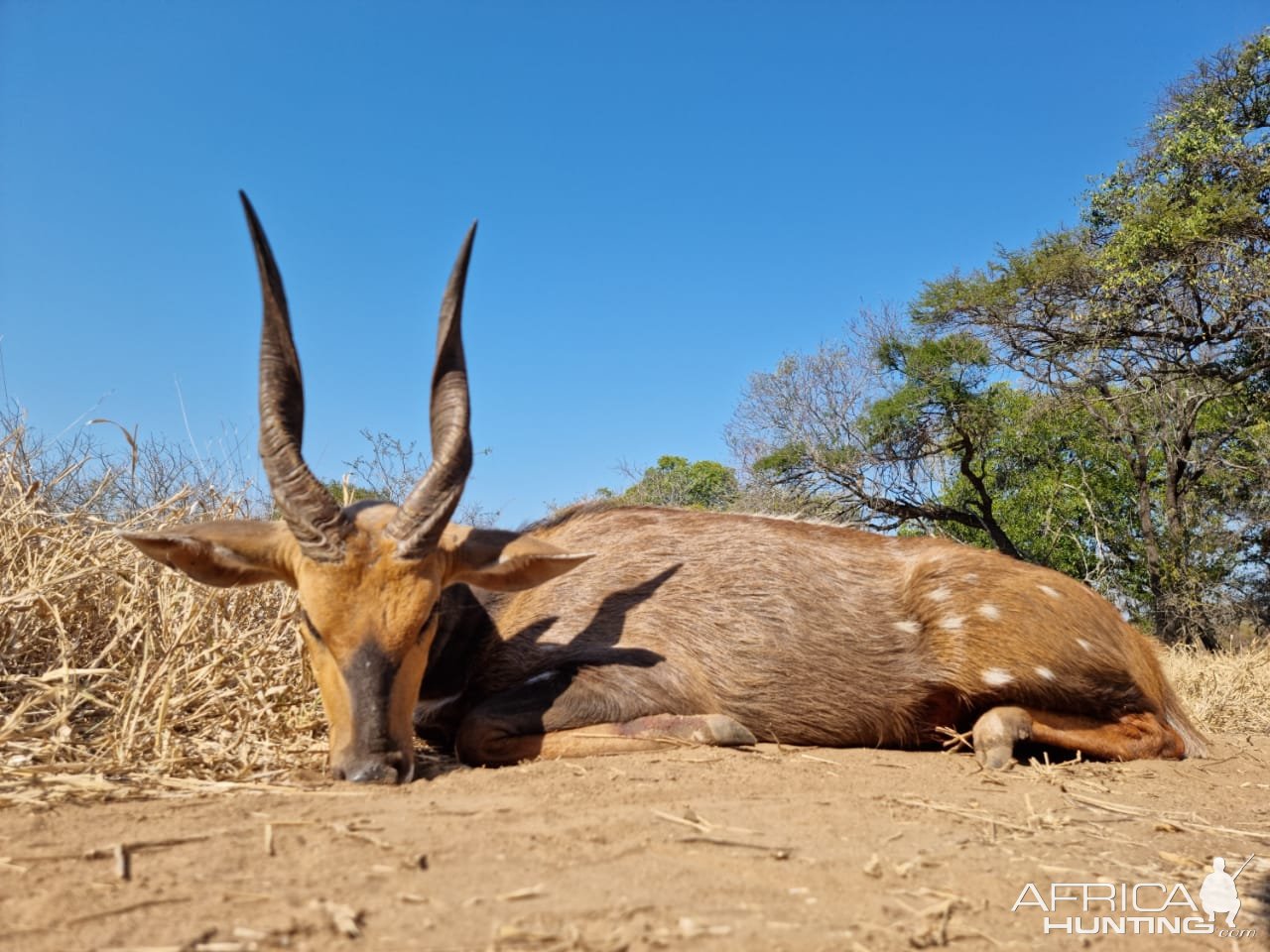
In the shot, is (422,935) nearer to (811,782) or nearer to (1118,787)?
(811,782)

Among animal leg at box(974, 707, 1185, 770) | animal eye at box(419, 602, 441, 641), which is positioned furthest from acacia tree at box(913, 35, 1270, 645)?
animal eye at box(419, 602, 441, 641)

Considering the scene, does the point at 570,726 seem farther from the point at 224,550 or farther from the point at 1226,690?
the point at 1226,690

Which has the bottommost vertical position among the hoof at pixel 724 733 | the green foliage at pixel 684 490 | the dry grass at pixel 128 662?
the hoof at pixel 724 733

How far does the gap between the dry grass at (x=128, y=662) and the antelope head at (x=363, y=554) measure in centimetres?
42

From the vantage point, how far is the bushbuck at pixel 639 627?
4023 mm

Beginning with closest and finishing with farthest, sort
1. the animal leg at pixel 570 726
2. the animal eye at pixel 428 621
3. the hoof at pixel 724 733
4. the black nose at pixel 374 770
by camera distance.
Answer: the black nose at pixel 374 770 < the animal eye at pixel 428 621 < the animal leg at pixel 570 726 < the hoof at pixel 724 733

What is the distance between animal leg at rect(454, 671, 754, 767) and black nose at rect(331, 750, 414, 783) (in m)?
0.76

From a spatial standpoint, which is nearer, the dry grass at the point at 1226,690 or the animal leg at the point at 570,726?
the animal leg at the point at 570,726

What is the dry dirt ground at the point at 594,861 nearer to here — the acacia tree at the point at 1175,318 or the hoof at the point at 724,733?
the hoof at the point at 724,733

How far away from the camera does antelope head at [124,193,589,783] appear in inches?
150

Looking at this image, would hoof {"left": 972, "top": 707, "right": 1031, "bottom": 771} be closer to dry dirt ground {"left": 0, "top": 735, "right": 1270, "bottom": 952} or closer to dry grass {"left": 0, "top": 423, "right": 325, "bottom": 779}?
dry dirt ground {"left": 0, "top": 735, "right": 1270, "bottom": 952}

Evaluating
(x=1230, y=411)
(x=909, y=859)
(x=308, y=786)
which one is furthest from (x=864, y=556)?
(x=1230, y=411)

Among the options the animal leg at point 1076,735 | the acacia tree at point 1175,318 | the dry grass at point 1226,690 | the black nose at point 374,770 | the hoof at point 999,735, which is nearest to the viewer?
the black nose at point 374,770

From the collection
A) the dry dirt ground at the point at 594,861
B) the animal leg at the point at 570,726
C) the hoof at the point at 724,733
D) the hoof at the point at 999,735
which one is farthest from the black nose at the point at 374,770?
the hoof at the point at 999,735
